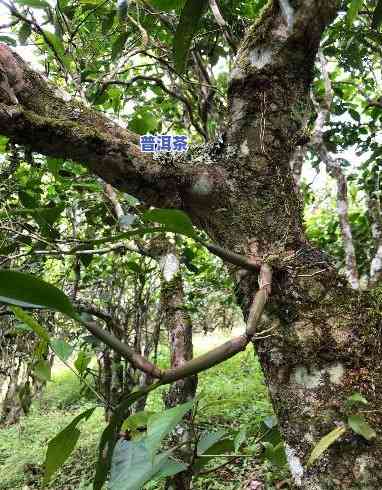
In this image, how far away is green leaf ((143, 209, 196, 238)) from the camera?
49cm

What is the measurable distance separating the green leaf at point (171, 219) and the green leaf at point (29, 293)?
0.14m

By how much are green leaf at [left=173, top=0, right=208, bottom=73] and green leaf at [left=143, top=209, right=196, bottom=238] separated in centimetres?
20

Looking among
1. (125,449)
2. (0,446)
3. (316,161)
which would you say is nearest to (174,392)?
(125,449)

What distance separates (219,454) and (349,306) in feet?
1.22

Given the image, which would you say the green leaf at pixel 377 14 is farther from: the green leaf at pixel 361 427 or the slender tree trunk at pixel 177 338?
the slender tree trunk at pixel 177 338

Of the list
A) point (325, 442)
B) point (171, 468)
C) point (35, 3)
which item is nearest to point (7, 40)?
point (35, 3)

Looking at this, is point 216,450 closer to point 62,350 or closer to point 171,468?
point 171,468

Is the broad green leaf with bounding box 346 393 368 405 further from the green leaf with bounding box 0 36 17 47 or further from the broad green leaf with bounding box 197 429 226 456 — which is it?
the green leaf with bounding box 0 36 17 47

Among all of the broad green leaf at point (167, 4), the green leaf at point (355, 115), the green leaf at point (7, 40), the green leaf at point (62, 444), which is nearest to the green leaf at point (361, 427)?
the green leaf at point (62, 444)

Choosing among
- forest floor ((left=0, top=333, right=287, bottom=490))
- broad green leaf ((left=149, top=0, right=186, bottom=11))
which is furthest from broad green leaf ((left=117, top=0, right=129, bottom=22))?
forest floor ((left=0, top=333, right=287, bottom=490))

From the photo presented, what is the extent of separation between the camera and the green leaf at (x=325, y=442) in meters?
0.55

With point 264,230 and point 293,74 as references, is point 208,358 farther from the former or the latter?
point 293,74

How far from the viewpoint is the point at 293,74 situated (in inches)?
34.1

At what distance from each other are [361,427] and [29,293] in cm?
44
